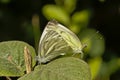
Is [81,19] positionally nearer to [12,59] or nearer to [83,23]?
[83,23]

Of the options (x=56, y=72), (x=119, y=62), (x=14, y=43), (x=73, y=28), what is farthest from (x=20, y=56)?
(x=119, y=62)

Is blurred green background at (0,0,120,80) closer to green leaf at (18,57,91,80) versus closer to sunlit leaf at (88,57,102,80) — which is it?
sunlit leaf at (88,57,102,80)

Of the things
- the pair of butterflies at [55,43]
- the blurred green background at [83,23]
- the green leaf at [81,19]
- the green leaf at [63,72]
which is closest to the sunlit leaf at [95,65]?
the blurred green background at [83,23]

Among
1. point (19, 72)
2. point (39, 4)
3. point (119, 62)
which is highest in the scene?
point (19, 72)

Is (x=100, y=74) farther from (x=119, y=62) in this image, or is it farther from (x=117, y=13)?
(x=117, y=13)

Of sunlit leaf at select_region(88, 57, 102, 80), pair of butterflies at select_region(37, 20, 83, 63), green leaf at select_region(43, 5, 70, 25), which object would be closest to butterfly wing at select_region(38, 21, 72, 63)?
pair of butterflies at select_region(37, 20, 83, 63)


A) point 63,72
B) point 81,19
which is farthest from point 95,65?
point 63,72
